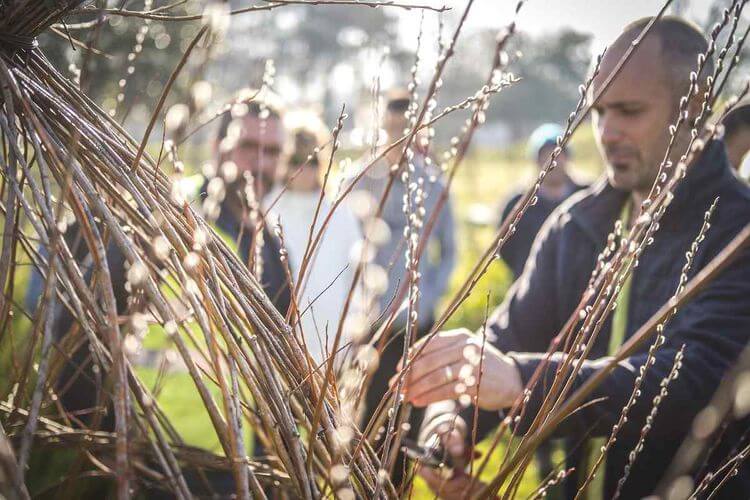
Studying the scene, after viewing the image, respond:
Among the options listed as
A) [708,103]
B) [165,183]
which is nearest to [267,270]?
[165,183]

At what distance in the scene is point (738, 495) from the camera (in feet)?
5.83

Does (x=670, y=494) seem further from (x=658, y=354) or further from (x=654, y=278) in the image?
(x=654, y=278)

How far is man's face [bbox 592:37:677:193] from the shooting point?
1938 mm

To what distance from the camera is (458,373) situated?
4.05ft

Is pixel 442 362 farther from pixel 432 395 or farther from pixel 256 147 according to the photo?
pixel 256 147

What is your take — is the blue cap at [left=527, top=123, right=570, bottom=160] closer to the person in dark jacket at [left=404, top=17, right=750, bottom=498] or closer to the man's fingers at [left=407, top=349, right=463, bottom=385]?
the person in dark jacket at [left=404, top=17, right=750, bottom=498]

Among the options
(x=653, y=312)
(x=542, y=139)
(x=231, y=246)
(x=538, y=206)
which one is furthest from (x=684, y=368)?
(x=542, y=139)

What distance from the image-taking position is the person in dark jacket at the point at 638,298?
145 centimetres

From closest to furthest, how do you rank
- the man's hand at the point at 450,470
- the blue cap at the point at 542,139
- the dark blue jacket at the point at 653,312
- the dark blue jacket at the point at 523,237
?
the man's hand at the point at 450,470 → the dark blue jacket at the point at 653,312 → the dark blue jacket at the point at 523,237 → the blue cap at the point at 542,139

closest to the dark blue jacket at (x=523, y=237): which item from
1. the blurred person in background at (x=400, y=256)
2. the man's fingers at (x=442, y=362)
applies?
the blurred person in background at (x=400, y=256)

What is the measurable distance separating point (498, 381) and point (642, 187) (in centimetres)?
110

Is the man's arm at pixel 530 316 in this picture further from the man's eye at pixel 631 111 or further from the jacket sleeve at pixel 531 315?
the man's eye at pixel 631 111

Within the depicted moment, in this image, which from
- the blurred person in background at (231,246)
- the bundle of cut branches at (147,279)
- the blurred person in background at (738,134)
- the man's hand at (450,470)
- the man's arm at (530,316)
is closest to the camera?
the bundle of cut branches at (147,279)

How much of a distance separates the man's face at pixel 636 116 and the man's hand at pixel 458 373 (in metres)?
0.95
